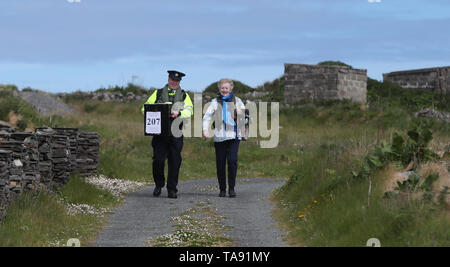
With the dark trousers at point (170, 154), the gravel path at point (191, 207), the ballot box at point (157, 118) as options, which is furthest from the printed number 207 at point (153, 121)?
the gravel path at point (191, 207)

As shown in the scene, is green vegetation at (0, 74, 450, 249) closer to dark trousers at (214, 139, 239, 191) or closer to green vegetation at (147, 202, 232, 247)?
green vegetation at (147, 202, 232, 247)

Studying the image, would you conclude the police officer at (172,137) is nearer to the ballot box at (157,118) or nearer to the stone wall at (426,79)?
the ballot box at (157,118)

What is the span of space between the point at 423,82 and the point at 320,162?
3060 cm

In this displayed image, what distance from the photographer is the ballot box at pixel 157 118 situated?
1370 cm

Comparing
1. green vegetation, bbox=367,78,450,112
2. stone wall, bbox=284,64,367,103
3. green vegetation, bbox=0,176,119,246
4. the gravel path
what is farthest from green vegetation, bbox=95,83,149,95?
green vegetation, bbox=0,176,119,246

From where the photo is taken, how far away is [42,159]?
40.7 feet

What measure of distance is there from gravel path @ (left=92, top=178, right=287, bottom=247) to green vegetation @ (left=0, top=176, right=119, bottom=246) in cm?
33

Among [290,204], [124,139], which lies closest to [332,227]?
[290,204]

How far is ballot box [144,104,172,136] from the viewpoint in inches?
539

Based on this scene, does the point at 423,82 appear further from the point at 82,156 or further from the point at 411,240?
the point at 411,240

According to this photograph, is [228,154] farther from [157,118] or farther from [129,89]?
[129,89]

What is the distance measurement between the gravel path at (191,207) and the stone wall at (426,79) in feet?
87.4

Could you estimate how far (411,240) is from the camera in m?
7.32

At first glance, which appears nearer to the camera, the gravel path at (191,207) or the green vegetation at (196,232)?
the green vegetation at (196,232)
